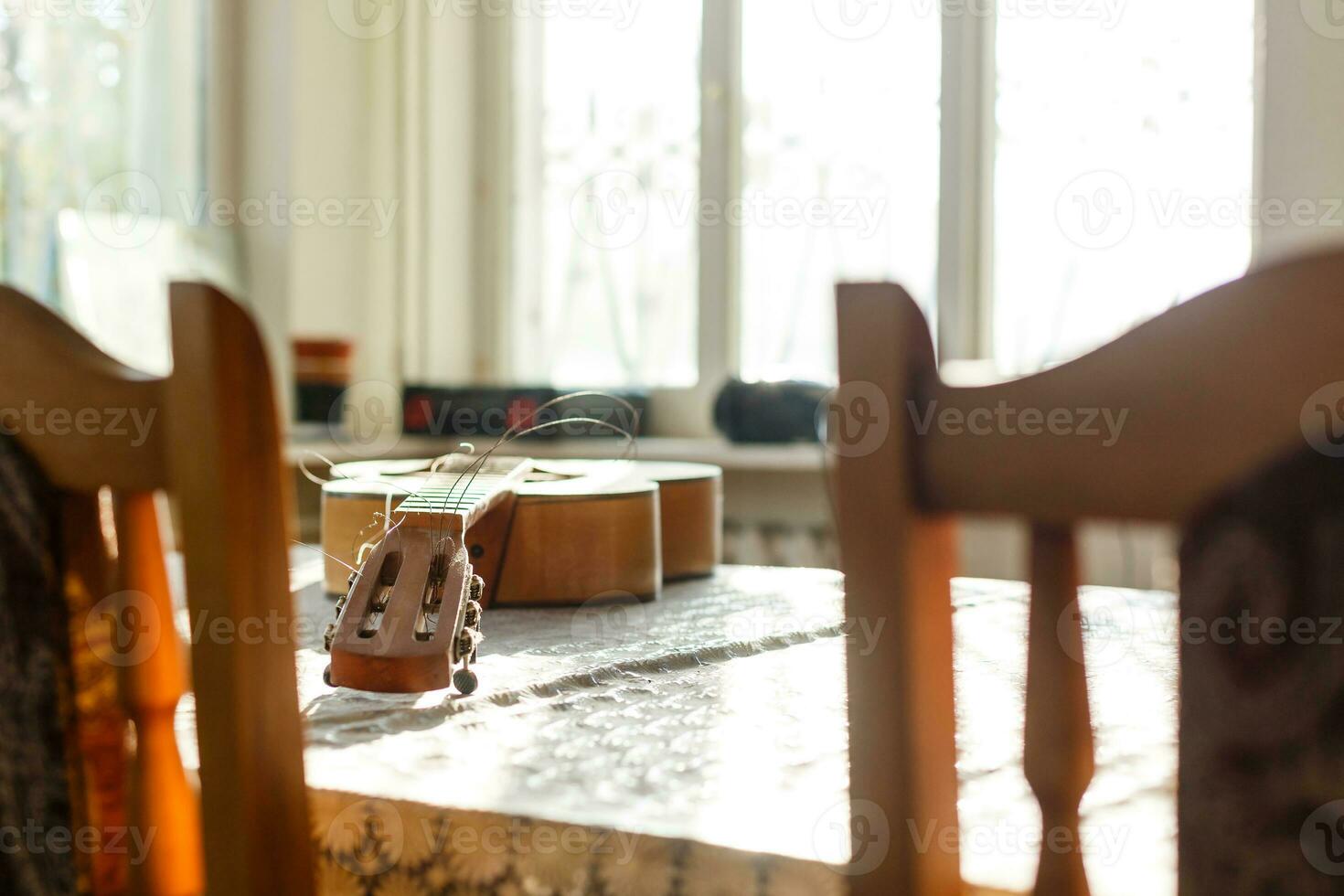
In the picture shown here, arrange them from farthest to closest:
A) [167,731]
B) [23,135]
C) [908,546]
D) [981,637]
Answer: [23,135] → [981,637] → [167,731] → [908,546]

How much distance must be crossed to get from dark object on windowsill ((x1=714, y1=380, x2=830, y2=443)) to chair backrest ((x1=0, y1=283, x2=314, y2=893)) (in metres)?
1.84

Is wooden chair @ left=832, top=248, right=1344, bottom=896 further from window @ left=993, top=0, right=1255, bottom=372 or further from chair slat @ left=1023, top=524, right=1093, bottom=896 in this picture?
window @ left=993, top=0, right=1255, bottom=372

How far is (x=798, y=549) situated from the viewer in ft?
7.77

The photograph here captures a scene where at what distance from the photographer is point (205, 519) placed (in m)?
0.44

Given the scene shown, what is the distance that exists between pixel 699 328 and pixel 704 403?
0.18 meters

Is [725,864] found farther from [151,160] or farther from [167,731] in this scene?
[151,160]

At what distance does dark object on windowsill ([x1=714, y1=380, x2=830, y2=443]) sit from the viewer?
2.29 meters

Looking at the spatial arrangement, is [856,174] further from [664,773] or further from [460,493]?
[664,773]

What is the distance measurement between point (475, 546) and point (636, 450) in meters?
1.53

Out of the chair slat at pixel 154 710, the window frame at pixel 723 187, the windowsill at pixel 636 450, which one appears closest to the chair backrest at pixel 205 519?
the chair slat at pixel 154 710

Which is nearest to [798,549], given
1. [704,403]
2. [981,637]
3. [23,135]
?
[704,403]

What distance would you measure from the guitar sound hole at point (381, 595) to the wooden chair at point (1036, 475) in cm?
29

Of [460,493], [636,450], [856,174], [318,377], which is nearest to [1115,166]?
[856,174]

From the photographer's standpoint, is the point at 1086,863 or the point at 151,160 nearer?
the point at 1086,863
